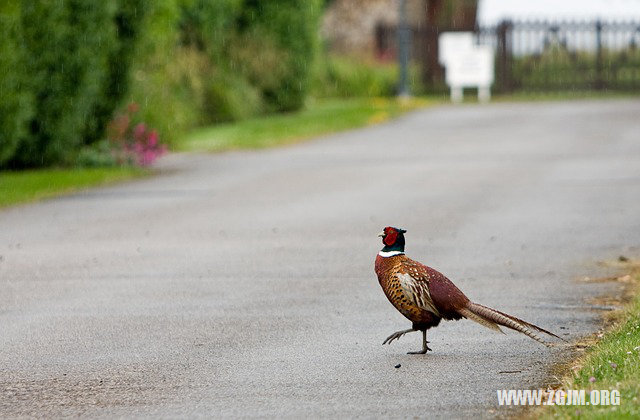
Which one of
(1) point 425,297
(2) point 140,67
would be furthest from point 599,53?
(1) point 425,297

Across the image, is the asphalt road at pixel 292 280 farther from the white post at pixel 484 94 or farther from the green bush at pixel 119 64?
the white post at pixel 484 94

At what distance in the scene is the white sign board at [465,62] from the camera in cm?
4366

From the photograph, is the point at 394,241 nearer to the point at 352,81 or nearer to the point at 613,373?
the point at 613,373

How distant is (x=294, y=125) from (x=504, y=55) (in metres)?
13.1

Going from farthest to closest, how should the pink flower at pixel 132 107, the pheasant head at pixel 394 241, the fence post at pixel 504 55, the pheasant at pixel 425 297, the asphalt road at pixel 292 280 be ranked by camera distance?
the fence post at pixel 504 55 → the pink flower at pixel 132 107 → the pheasant head at pixel 394 241 → the pheasant at pixel 425 297 → the asphalt road at pixel 292 280

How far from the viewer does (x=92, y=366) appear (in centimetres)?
885

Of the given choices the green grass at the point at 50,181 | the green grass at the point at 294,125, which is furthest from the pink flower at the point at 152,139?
the green grass at the point at 294,125

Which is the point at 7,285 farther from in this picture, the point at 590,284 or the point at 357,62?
the point at 357,62

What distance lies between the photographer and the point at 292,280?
12625 millimetres

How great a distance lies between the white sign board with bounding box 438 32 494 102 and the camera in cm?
4366

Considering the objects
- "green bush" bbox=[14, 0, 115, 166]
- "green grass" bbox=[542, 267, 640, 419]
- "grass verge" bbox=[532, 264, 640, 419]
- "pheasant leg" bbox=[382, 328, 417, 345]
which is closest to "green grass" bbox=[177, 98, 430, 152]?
"green bush" bbox=[14, 0, 115, 166]

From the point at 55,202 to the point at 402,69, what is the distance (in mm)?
23618

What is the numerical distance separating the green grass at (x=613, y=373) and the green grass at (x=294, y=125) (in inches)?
772

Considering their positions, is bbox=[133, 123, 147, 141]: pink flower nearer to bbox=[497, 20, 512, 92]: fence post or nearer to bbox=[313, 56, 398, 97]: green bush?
bbox=[313, 56, 398, 97]: green bush
